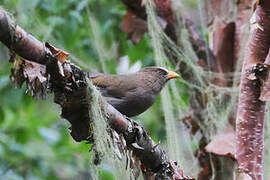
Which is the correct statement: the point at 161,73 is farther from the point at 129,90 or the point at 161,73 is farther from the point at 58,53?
the point at 58,53

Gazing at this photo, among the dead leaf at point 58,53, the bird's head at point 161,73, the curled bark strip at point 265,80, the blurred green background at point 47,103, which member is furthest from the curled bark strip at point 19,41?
the blurred green background at point 47,103

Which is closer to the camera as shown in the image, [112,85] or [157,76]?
[112,85]

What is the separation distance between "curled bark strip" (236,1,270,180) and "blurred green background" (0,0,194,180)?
181cm

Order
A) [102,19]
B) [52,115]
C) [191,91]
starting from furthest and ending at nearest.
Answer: [52,115] → [102,19] → [191,91]

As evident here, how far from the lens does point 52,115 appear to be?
598cm

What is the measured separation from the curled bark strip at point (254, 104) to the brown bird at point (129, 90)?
0.88 m

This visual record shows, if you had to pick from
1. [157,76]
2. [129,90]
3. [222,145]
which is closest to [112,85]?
[129,90]

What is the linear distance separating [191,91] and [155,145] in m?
2.08

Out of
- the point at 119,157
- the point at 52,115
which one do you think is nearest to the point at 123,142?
the point at 119,157

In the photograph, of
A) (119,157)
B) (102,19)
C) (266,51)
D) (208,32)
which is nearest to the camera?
(119,157)

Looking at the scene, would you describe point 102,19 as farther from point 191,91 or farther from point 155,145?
point 155,145

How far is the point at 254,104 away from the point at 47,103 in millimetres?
2212

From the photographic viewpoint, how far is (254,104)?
3053 mm

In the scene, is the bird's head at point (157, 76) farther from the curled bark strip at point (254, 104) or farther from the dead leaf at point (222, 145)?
the curled bark strip at point (254, 104)
